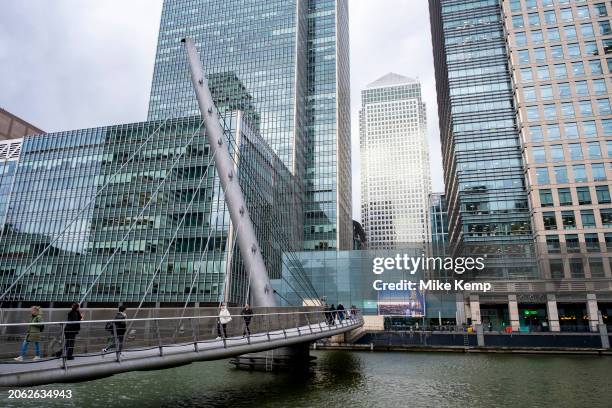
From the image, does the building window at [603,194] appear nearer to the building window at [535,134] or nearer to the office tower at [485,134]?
the office tower at [485,134]

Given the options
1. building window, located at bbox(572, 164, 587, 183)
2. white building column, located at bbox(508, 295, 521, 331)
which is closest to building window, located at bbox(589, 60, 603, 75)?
building window, located at bbox(572, 164, 587, 183)

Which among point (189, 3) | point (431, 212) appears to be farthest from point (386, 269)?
point (431, 212)

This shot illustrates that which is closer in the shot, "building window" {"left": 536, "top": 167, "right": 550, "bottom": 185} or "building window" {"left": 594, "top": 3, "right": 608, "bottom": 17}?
"building window" {"left": 536, "top": 167, "right": 550, "bottom": 185}

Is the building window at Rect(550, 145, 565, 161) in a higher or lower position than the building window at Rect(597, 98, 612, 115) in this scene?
lower

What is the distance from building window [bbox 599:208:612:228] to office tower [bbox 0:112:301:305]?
4267 centimetres

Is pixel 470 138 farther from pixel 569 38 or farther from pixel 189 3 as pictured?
pixel 189 3

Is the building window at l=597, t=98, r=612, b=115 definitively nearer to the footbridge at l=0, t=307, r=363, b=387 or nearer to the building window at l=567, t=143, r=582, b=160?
the building window at l=567, t=143, r=582, b=160

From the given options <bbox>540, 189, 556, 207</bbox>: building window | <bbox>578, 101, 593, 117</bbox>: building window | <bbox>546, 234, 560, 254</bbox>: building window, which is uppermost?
<bbox>578, 101, 593, 117</bbox>: building window

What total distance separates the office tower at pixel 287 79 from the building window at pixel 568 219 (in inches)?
1957

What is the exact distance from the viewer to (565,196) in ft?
182

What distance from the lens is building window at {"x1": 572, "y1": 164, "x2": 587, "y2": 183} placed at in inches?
2178

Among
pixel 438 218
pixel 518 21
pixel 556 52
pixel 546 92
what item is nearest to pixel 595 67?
pixel 556 52

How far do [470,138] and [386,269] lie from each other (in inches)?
1116

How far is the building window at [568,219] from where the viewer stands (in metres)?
54.2
